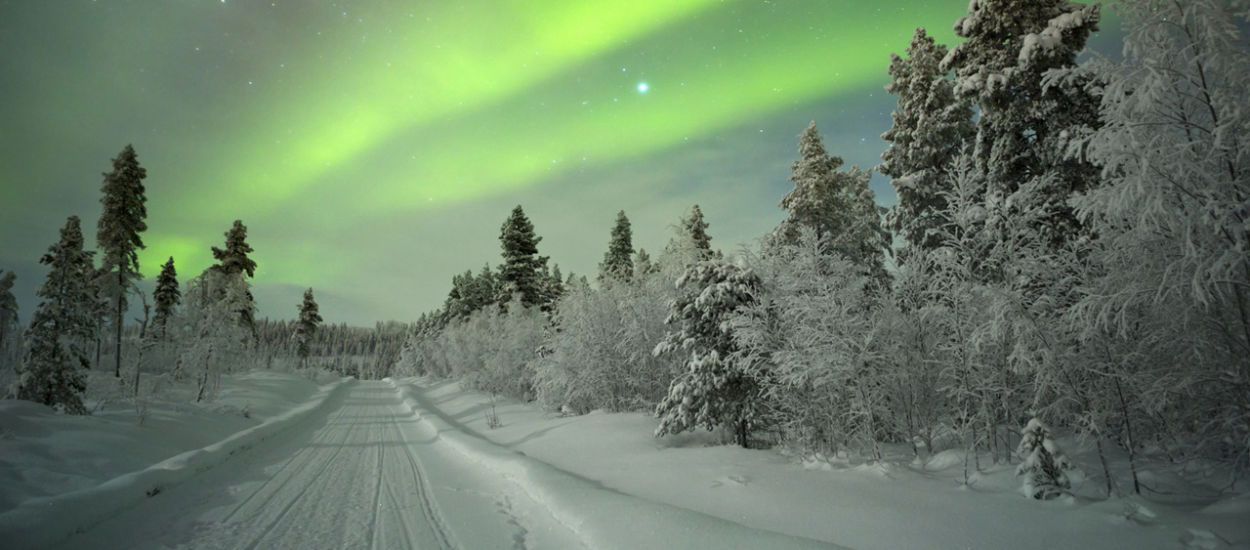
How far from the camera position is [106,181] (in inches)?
1102

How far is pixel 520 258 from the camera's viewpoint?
3706 cm

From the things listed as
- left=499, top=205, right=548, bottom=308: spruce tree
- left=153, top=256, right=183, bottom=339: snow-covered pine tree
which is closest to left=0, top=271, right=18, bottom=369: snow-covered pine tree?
left=153, top=256, right=183, bottom=339: snow-covered pine tree

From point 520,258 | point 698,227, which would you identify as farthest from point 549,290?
point 698,227

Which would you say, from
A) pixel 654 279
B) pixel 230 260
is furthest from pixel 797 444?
pixel 230 260

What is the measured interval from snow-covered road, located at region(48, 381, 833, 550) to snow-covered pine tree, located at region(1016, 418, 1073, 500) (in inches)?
161

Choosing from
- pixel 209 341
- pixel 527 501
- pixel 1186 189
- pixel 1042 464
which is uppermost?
pixel 1186 189

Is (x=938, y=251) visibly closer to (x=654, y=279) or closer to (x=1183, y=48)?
(x=1183, y=48)

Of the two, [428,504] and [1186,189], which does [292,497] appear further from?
[1186,189]

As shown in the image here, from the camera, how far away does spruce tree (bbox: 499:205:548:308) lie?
1442 inches

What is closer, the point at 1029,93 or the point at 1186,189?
the point at 1186,189

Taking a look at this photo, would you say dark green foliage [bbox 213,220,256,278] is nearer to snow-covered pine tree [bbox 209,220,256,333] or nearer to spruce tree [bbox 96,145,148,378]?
snow-covered pine tree [bbox 209,220,256,333]

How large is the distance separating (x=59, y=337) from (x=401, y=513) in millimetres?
16617

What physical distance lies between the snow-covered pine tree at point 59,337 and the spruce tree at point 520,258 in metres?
21.9

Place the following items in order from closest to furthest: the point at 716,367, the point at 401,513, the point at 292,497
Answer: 1. the point at 401,513
2. the point at 292,497
3. the point at 716,367
